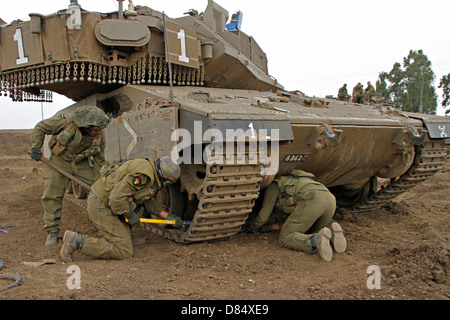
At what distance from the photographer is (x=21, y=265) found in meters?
3.95

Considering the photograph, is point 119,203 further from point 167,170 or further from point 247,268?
point 247,268

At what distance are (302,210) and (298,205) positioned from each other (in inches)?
3.2

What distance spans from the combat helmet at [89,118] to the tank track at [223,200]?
1.59 metres

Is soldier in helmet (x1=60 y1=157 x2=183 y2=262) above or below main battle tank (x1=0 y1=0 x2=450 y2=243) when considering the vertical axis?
below

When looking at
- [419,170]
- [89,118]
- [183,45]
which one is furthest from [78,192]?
[419,170]

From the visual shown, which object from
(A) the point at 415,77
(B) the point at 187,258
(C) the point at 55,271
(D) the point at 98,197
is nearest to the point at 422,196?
(B) the point at 187,258

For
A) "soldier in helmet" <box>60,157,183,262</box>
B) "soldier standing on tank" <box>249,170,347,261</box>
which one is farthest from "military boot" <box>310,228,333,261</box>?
"soldier in helmet" <box>60,157,183,262</box>

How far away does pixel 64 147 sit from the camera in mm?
5086

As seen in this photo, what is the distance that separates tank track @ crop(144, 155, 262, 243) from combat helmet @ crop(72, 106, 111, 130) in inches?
62.4

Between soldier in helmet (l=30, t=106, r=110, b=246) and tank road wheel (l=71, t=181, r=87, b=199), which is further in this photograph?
tank road wheel (l=71, t=181, r=87, b=199)

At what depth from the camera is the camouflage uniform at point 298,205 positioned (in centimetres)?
464

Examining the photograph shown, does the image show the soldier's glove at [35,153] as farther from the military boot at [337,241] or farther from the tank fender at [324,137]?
the military boot at [337,241]

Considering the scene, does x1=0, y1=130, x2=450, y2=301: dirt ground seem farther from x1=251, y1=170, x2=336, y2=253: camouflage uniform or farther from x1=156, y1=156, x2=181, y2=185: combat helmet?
x1=156, y1=156, x2=181, y2=185: combat helmet

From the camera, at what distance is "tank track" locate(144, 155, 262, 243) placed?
13.3ft
